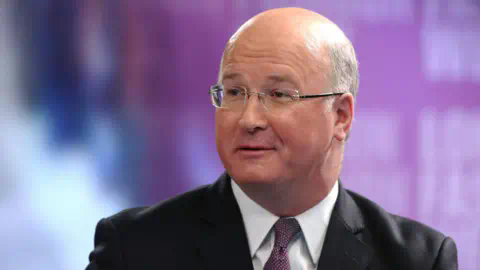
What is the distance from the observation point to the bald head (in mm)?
2012

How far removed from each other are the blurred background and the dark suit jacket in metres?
0.74

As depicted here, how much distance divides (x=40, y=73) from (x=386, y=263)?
5.41 feet

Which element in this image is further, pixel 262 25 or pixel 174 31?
pixel 174 31

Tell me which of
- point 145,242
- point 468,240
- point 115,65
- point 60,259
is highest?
point 115,65

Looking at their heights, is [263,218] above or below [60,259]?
above

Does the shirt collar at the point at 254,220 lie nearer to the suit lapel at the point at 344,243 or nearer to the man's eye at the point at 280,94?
the suit lapel at the point at 344,243

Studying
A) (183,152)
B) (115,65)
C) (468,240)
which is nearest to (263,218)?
(183,152)

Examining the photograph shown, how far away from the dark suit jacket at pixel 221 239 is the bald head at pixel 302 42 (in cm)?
44

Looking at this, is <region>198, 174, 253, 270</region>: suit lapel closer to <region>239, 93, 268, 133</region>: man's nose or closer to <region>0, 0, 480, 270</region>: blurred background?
<region>239, 93, 268, 133</region>: man's nose

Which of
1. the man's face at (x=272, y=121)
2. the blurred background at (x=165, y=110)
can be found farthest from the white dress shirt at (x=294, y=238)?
the blurred background at (x=165, y=110)

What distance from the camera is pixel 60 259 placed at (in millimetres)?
2904

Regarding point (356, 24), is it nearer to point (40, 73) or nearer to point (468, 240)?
point (468, 240)

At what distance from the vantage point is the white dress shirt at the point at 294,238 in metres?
2.14

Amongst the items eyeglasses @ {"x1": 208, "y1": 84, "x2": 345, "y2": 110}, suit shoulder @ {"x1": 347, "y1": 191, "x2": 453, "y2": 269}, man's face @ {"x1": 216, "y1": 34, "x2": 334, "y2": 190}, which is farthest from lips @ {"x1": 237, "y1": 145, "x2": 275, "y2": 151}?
suit shoulder @ {"x1": 347, "y1": 191, "x2": 453, "y2": 269}
